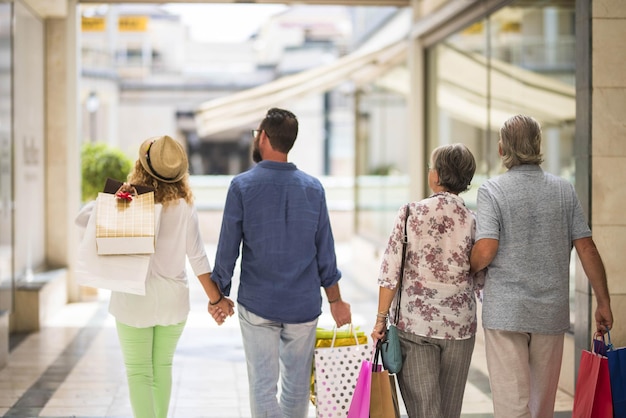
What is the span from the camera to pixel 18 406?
5.25 meters

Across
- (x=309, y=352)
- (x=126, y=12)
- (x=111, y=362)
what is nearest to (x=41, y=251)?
(x=111, y=362)

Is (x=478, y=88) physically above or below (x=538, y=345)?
above

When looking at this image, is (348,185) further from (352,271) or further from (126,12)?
(126,12)

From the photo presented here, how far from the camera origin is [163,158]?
3828 millimetres

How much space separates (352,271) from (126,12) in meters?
25.2

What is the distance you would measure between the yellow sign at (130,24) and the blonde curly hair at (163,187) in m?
33.7

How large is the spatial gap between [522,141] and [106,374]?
12.1 feet

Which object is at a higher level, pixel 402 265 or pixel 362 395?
pixel 402 265

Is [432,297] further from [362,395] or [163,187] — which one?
[163,187]

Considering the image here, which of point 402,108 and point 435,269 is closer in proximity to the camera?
point 435,269

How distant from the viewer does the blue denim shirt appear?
3.65 metres

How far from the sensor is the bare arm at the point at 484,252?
3.47 metres

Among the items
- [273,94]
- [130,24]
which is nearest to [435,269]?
[273,94]

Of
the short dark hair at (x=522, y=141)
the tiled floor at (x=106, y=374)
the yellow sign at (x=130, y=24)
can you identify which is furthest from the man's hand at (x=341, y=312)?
the yellow sign at (x=130, y=24)
